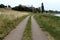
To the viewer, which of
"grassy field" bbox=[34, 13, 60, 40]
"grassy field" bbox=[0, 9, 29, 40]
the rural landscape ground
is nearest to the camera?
the rural landscape ground

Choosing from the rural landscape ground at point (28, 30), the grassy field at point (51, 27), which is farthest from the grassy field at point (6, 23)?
the grassy field at point (51, 27)

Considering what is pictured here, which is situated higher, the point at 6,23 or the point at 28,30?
the point at 28,30

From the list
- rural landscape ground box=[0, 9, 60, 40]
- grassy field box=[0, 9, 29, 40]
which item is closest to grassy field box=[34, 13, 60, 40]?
rural landscape ground box=[0, 9, 60, 40]

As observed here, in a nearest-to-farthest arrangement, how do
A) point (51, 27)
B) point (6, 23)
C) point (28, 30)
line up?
point (28, 30) → point (51, 27) → point (6, 23)

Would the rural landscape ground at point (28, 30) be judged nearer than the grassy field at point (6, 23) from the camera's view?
Yes

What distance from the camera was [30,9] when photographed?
6934 inches

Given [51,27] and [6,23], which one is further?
[6,23]

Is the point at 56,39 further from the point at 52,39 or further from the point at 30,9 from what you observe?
the point at 30,9

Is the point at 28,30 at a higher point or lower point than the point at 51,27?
higher

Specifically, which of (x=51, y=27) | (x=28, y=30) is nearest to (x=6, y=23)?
(x=51, y=27)

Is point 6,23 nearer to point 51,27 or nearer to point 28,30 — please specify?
point 51,27

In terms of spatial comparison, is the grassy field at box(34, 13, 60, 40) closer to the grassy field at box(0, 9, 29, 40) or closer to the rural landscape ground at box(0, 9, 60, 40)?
the rural landscape ground at box(0, 9, 60, 40)

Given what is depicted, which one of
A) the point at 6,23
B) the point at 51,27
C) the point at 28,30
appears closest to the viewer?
the point at 28,30

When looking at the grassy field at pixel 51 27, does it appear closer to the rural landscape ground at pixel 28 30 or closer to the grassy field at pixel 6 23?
the rural landscape ground at pixel 28 30
